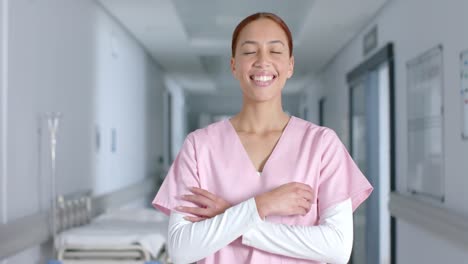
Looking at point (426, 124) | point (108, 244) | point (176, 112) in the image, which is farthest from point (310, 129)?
point (176, 112)

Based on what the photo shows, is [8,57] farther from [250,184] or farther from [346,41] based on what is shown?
[346,41]

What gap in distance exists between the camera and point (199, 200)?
1.18 m

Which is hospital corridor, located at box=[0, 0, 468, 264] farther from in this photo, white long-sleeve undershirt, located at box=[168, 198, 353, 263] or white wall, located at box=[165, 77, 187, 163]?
white wall, located at box=[165, 77, 187, 163]

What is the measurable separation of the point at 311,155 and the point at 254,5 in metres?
4.41

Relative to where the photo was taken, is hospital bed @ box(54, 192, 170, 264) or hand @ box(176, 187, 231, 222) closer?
hand @ box(176, 187, 231, 222)

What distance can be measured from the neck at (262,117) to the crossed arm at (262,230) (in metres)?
0.18

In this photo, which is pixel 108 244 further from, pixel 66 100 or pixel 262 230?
pixel 262 230

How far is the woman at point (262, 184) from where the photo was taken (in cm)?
114

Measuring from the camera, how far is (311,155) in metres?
1.22

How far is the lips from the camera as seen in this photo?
1.21 metres

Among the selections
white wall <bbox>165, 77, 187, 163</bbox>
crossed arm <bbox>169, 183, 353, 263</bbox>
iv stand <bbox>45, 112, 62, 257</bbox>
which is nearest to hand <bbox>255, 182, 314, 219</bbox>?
crossed arm <bbox>169, 183, 353, 263</bbox>

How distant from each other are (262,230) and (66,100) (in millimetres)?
2813

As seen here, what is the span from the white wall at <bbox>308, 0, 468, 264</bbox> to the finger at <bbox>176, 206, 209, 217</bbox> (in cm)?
221

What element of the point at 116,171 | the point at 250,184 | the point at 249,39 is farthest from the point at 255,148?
the point at 116,171
